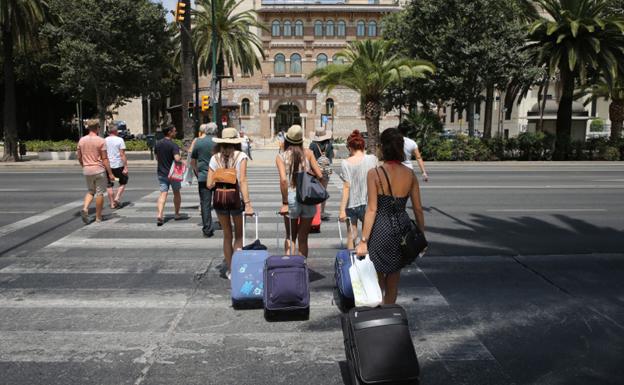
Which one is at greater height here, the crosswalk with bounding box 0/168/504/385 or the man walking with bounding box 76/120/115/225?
the man walking with bounding box 76/120/115/225

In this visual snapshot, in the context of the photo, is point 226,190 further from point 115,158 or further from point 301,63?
point 301,63

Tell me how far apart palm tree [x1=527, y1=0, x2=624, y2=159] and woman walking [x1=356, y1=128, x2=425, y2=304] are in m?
24.2

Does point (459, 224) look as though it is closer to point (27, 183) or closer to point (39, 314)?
point (39, 314)

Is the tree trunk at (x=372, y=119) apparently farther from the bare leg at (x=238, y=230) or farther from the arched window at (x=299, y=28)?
the arched window at (x=299, y=28)

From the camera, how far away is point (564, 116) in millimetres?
29078

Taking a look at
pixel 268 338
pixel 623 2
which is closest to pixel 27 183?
pixel 268 338

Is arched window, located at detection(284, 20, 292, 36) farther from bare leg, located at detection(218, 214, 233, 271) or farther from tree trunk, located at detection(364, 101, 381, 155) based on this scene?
bare leg, located at detection(218, 214, 233, 271)

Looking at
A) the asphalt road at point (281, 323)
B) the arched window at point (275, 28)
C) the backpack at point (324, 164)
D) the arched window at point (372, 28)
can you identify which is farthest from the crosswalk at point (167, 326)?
the arched window at point (372, 28)

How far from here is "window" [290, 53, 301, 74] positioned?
6088cm

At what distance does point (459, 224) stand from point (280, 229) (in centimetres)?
333

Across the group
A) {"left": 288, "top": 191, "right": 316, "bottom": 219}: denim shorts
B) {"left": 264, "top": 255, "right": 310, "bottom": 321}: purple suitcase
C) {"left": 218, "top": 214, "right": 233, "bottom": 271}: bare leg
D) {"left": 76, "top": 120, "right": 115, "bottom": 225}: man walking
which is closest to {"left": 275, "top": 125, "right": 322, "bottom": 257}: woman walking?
{"left": 288, "top": 191, "right": 316, "bottom": 219}: denim shorts

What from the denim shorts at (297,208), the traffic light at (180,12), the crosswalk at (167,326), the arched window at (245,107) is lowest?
the crosswalk at (167,326)

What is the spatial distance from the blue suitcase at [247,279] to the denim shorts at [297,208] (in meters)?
0.81

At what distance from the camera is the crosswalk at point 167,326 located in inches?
163
